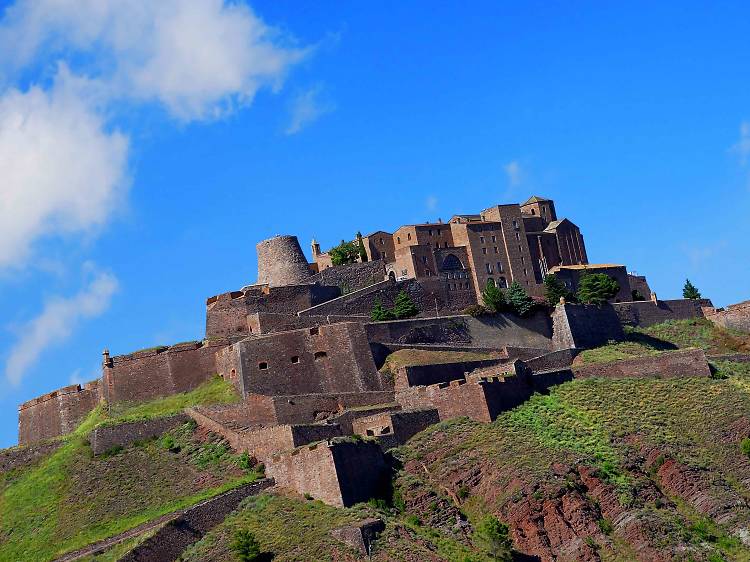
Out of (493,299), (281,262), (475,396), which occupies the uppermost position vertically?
(281,262)

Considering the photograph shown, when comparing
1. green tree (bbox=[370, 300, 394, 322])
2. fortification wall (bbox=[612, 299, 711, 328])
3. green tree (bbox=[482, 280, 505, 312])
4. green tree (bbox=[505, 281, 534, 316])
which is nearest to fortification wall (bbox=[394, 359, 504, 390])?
green tree (bbox=[370, 300, 394, 322])

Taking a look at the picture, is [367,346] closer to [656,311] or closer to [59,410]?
[59,410]

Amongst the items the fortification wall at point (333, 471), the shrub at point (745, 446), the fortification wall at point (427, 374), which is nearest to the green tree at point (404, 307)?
the fortification wall at point (427, 374)

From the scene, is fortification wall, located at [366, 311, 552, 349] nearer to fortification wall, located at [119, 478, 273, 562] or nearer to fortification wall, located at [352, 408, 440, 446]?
fortification wall, located at [352, 408, 440, 446]

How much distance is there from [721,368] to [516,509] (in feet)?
56.4

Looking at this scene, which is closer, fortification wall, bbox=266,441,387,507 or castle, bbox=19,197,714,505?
fortification wall, bbox=266,441,387,507

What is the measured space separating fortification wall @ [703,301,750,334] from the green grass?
30.3 m

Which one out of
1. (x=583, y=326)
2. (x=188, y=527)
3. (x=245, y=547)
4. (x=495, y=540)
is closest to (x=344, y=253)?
(x=583, y=326)

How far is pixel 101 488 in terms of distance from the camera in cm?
5222

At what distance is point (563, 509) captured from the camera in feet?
155

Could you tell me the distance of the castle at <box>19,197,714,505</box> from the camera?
174ft

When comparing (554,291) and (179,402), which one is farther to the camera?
(554,291)

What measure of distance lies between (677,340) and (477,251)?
13.0 m

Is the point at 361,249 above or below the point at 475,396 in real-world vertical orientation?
above
